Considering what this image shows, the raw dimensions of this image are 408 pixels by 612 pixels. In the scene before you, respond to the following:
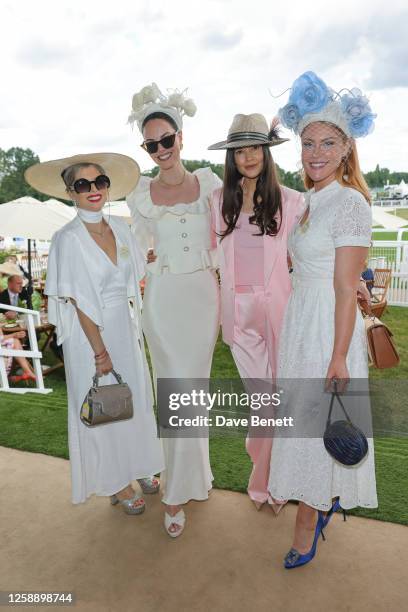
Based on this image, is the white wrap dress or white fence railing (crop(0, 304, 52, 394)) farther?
white fence railing (crop(0, 304, 52, 394))

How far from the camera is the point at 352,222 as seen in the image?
213 cm

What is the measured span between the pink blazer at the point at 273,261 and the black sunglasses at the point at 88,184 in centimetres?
66

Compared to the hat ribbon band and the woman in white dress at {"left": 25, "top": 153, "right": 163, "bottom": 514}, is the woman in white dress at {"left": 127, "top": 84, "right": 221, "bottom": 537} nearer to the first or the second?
the woman in white dress at {"left": 25, "top": 153, "right": 163, "bottom": 514}

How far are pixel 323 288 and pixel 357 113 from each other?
84 centimetres

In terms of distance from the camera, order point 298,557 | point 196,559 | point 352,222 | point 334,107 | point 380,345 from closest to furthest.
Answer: point 352,222, point 334,107, point 298,557, point 196,559, point 380,345

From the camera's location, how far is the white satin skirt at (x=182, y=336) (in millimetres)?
2893

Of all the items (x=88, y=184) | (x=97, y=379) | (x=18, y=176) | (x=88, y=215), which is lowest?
(x=97, y=379)

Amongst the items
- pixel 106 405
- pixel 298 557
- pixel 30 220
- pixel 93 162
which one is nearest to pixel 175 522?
pixel 298 557

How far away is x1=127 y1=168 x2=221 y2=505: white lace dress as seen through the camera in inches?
114

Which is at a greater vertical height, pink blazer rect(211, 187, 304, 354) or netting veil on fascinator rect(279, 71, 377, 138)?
netting veil on fascinator rect(279, 71, 377, 138)

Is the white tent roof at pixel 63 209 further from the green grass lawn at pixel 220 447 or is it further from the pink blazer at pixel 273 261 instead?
the pink blazer at pixel 273 261

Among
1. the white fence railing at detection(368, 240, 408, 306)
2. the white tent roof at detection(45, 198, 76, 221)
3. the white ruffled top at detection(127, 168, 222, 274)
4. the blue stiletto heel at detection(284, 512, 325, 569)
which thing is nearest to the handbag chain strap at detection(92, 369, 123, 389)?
the white ruffled top at detection(127, 168, 222, 274)

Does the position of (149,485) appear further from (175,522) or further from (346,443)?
(346,443)

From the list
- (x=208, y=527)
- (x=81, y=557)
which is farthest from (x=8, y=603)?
(x=208, y=527)
